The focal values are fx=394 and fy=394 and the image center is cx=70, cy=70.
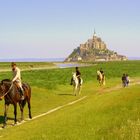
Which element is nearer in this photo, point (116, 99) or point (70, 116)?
point (70, 116)

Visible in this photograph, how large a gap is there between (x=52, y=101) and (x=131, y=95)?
10.0 metres

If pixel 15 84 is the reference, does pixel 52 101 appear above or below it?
below

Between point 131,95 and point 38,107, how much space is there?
7954 mm

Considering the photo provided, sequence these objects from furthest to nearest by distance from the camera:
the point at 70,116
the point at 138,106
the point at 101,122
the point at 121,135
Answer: the point at 138,106 → the point at 70,116 → the point at 101,122 → the point at 121,135

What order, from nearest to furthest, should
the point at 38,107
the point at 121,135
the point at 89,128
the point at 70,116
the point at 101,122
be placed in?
the point at 121,135
the point at 89,128
the point at 101,122
the point at 70,116
the point at 38,107

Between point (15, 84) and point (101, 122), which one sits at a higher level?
point (15, 84)

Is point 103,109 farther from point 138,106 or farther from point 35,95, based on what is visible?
point 35,95

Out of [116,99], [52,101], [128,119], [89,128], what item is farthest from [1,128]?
[52,101]

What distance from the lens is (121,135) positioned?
16438 millimetres

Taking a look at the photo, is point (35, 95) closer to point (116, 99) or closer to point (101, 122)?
point (116, 99)

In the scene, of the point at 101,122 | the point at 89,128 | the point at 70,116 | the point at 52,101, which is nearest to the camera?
the point at 89,128

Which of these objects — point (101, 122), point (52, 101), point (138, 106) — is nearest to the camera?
point (101, 122)

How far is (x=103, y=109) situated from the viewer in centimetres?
2486

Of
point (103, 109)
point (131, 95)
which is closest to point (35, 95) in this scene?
point (131, 95)
